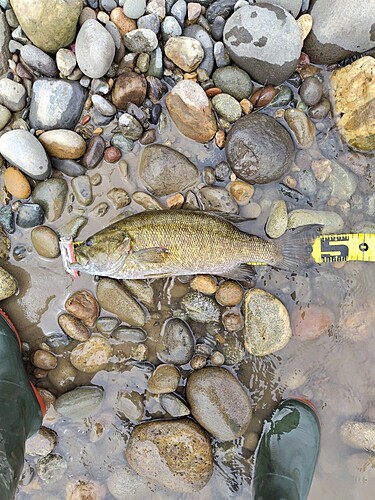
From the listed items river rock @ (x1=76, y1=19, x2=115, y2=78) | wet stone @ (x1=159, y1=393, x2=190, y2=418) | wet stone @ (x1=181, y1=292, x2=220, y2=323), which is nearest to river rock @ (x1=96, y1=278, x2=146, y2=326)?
wet stone @ (x1=181, y1=292, x2=220, y2=323)

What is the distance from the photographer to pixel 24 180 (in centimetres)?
414

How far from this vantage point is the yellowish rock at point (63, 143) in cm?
406

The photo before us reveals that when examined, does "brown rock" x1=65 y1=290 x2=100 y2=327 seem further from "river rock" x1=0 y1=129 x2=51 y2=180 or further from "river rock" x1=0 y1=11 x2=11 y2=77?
"river rock" x1=0 y1=11 x2=11 y2=77

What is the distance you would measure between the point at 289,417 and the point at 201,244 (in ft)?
6.95

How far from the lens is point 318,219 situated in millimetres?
4262

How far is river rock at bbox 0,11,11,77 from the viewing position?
4.05 m

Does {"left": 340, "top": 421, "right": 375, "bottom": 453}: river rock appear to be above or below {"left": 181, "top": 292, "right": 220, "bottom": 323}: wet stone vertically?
below

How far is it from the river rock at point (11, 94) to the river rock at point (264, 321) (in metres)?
3.00

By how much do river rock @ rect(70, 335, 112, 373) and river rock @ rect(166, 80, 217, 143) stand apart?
7.74ft

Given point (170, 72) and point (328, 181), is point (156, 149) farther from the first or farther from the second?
point (328, 181)

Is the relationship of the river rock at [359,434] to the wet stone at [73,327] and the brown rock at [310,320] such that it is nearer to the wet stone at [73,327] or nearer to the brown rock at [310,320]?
Result: the brown rock at [310,320]

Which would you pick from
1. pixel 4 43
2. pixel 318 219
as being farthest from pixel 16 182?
pixel 318 219

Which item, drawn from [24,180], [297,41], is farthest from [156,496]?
[297,41]

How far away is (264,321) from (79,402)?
2.09 metres
